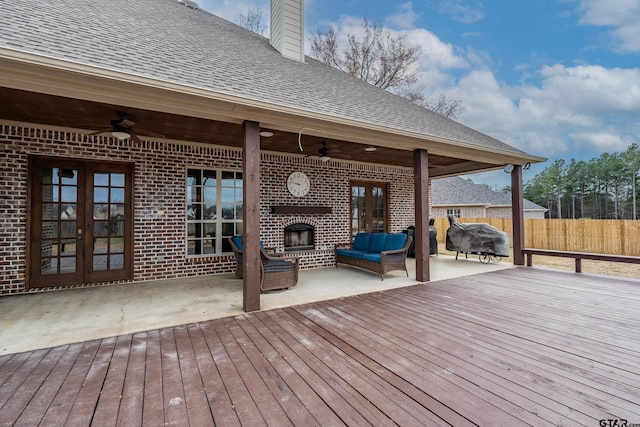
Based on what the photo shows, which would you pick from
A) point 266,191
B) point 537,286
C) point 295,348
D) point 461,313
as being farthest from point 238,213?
point 537,286

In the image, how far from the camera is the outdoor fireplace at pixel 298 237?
6.59 metres

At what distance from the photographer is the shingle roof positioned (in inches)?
115

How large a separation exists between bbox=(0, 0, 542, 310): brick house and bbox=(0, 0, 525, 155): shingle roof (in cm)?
3

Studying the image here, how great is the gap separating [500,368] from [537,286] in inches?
137

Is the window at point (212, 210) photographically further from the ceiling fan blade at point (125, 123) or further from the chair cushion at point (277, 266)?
the chair cushion at point (277, 266)

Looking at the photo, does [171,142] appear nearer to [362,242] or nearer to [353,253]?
[353,253]

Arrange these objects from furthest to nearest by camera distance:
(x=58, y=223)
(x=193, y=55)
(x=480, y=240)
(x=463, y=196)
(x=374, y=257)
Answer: (x=463, y=196) → (x=480, y=240) → (x=374, y=257) → (x=58, y=223) → (x=193, y=55)

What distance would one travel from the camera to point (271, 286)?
4.52 meters

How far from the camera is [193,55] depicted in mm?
4027

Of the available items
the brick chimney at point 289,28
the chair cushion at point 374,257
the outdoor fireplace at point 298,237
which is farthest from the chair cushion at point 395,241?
the brick chimney at point 289,28

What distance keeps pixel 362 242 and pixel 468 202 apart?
15218 millimetres

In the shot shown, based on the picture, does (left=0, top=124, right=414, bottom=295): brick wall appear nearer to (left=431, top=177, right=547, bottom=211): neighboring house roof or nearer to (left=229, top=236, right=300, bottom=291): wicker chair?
(left=229, top=236, right=300, bottom=291): wicker chair

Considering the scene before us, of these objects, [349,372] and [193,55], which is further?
[193,55]

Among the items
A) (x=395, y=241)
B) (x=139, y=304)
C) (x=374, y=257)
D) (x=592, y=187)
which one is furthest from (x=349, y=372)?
(x=592, y=187)
